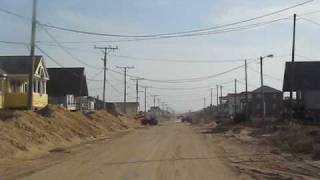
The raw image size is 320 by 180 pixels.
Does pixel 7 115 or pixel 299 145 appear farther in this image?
pixel 7 115

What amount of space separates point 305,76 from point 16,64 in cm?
3793

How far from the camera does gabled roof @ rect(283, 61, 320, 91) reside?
77.8 metres

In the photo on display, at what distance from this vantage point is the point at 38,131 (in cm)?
3512

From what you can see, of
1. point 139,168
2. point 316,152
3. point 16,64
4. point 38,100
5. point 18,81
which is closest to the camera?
point 139,168

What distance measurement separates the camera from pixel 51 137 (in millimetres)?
36812

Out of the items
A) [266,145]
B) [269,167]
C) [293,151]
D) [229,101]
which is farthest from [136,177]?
[229,101]

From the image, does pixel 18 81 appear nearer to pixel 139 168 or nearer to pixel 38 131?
pixel 38 131

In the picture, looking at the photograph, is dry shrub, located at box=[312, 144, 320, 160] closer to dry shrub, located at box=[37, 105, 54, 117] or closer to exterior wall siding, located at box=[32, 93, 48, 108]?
dry shrub, located at box=[37, 105, 54, 117]

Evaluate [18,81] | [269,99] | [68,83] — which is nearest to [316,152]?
[18,81]

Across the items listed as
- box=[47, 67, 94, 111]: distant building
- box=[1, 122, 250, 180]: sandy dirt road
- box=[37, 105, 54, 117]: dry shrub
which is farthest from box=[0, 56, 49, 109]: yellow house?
box=[1, 122, 250, 180]: sandy dirt road

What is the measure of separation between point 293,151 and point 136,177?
13.2 m

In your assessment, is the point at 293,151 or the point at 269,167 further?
the point at 293,151

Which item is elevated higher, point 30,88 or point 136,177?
point 30,88

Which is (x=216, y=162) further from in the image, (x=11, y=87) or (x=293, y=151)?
(x=11, y=87)
